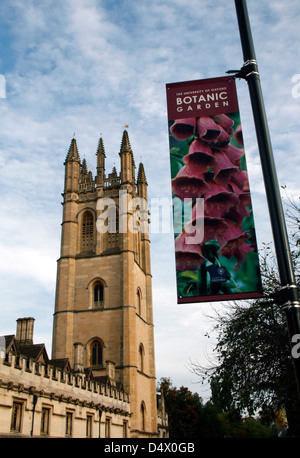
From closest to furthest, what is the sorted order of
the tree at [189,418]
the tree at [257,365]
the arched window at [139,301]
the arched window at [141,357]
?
the tree at [257,365], the arched window at [141,357], the arched window at [139,301], the tree at [189,418]

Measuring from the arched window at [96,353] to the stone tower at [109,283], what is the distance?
9 centimetres

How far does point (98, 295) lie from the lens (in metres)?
45.9

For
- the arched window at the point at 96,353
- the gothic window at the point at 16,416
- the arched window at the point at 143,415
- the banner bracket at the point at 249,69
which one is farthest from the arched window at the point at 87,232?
the banner bracket at the point at 249,69

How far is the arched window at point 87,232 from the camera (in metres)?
48.6

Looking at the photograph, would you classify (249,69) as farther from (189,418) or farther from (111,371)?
(189,418)

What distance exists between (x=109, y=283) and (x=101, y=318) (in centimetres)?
366

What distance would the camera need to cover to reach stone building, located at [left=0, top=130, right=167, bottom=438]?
28969 mm

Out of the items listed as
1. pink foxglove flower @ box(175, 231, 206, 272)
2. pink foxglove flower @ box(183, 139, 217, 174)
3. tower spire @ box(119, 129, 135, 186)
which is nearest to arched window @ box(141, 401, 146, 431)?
tower spire @ box(119, 129, 135, 186)

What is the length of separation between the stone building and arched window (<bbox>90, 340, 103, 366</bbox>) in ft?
0.31

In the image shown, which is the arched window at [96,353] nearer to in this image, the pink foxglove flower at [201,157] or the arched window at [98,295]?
the arched window at [98,295]

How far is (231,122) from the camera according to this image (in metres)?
7.25

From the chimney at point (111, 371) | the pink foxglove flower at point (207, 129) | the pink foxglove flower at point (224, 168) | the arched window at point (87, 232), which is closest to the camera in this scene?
the pink foxglove flower at point (224, 168)
